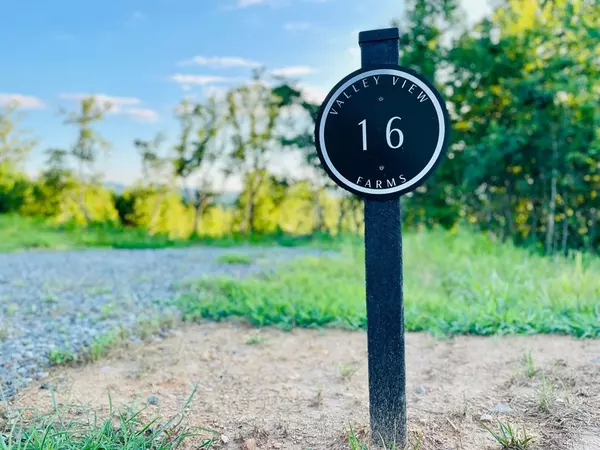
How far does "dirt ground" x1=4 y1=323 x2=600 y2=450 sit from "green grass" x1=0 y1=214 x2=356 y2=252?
16.5 feet

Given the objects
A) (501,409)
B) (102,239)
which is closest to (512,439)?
(501,409)

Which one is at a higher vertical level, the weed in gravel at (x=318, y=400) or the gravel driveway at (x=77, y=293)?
the gravel driveway at (x=77, y=293)

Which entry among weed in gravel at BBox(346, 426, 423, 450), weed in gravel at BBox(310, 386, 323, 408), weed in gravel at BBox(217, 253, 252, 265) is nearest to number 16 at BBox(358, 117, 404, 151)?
weed in gravel at BBox(346, 426, 423, 450)

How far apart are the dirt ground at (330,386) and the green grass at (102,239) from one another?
502cm

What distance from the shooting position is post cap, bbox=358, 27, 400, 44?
1807 mm

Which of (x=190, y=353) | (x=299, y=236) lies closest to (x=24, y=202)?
(x=299, y=236)

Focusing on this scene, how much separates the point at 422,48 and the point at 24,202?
967cm

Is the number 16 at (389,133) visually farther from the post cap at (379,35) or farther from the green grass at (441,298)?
the green grass at (441,298)

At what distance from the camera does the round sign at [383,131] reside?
5.90 ft

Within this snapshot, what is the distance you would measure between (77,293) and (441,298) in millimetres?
3055

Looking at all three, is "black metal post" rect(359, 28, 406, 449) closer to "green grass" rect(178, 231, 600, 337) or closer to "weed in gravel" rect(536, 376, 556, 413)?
"weed in gravel" rect(536, 376, 556, 413)

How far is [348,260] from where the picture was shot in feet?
19.0

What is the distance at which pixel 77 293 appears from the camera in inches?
182

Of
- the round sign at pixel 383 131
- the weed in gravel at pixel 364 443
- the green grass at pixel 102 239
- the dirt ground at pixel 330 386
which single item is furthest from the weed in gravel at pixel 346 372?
the green grass at pixel 102 239
